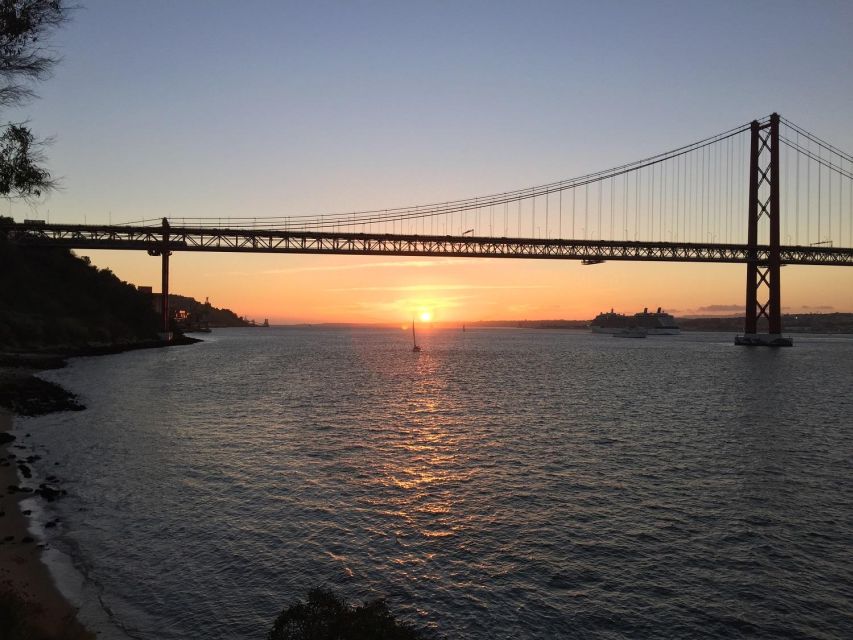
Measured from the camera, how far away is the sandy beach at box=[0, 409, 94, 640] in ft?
25.4

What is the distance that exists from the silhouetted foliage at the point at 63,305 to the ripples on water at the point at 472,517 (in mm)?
43949

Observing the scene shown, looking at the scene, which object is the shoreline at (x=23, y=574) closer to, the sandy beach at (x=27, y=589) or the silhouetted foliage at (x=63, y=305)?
the sandy beach at (x=27, y=589)

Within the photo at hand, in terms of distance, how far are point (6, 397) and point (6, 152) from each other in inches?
924

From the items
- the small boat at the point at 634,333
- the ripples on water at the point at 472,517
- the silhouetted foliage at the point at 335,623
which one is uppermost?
the small boat at the point at 634,333

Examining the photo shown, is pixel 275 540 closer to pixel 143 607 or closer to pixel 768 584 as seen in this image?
pixel 143 607

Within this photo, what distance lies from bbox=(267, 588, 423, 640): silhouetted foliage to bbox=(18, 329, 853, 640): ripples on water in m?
0.78

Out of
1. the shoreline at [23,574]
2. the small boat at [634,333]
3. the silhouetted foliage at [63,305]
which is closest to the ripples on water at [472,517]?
the shoreline at [23,574]

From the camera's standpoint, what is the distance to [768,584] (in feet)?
33.0

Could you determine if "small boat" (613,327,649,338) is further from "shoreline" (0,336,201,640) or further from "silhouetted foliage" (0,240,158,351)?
"shoreline" (0,336,201,640)

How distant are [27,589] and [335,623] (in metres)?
5.40

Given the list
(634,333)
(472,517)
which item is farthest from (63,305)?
(634,333)

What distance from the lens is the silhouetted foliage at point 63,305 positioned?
6391 cm

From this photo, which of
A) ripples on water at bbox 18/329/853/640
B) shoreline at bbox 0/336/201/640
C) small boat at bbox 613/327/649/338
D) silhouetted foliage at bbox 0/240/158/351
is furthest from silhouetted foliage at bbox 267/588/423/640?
small boat at bbox 613/327/649/338

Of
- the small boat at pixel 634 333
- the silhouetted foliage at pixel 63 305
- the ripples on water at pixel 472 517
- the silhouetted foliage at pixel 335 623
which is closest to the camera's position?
the silhouetted foliage at pixel 335 623
